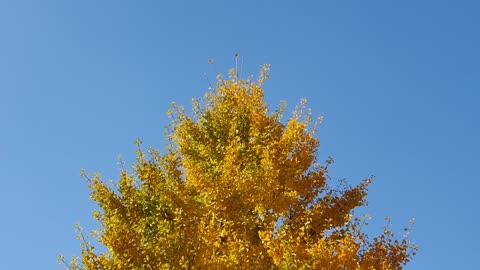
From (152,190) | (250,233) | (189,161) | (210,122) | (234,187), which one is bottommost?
(250,233)

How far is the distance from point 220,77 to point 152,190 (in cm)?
627

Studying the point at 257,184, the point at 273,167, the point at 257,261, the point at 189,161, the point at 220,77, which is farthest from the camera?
the point at 220,77

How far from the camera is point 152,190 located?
15141 mm

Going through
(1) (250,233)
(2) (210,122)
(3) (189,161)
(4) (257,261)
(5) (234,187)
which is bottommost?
(4) (257,261)

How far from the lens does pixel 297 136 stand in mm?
17312

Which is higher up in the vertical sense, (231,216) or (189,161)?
(189,161)

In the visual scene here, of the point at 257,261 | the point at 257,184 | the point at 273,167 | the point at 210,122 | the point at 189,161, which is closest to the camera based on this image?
the point at 257,261

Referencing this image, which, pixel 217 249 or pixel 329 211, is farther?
pixel 329 211

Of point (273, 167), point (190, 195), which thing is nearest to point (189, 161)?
point (190, 195)

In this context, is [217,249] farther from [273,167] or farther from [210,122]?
[210,122]

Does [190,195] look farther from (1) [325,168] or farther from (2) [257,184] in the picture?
(1) [325,168]

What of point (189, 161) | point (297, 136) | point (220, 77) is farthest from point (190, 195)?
point (220, 77)

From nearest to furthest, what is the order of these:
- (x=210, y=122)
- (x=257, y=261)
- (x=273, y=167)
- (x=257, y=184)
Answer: (x=257, y=261), (x=257, y=184), (x=273, y=167), (x=210, y=122)

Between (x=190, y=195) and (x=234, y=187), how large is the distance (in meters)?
2.13
